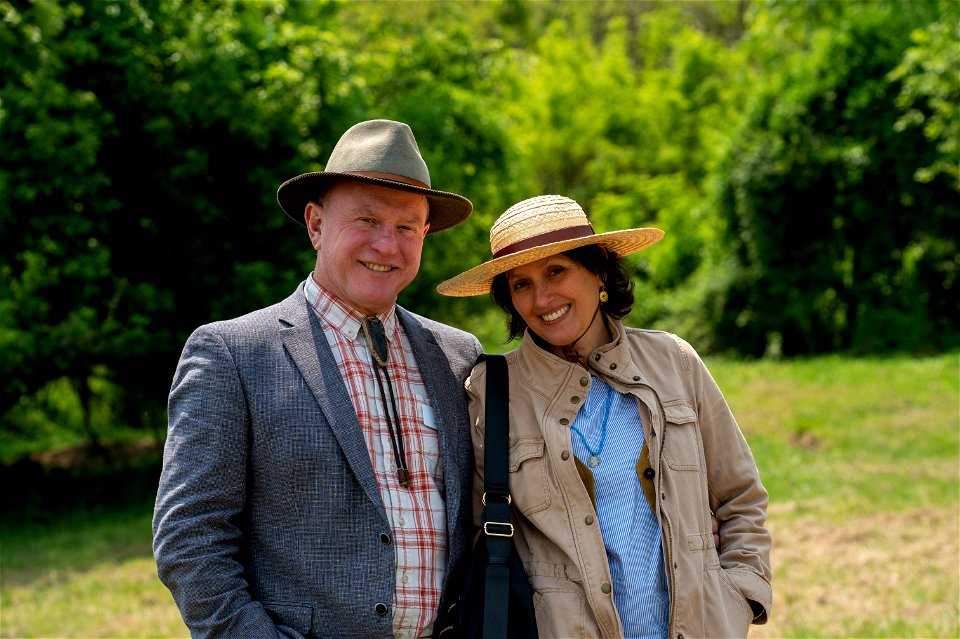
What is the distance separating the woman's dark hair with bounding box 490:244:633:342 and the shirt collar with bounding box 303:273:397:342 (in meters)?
0.51

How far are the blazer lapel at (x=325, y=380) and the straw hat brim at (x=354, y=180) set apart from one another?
0.38 metres

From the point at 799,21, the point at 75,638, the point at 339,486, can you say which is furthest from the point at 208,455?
the point at 799,21

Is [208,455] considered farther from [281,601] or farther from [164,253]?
[164,253]

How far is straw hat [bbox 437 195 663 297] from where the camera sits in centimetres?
303

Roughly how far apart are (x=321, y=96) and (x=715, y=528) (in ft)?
32.5

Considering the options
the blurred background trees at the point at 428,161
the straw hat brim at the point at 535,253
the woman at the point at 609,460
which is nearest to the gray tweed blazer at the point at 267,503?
the woman at the point at 609,460

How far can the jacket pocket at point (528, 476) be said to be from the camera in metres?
2.86

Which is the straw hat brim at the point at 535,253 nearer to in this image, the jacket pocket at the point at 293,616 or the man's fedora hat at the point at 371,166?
the man's fedora hat at the point at 371,166

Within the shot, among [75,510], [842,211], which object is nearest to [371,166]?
[75,510]

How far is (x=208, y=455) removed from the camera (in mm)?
2527

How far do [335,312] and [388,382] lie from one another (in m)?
0.27

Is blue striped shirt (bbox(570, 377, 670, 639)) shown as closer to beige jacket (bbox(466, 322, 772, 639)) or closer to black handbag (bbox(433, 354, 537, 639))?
beige jacket (bbox(466, 322, 772, 639))

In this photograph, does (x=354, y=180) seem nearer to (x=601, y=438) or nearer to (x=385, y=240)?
(x=385, y=240)

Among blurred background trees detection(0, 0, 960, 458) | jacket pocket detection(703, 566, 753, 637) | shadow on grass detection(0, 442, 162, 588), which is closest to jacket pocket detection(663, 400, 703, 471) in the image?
jacket pocket detection(703, 566, 753, 637)
